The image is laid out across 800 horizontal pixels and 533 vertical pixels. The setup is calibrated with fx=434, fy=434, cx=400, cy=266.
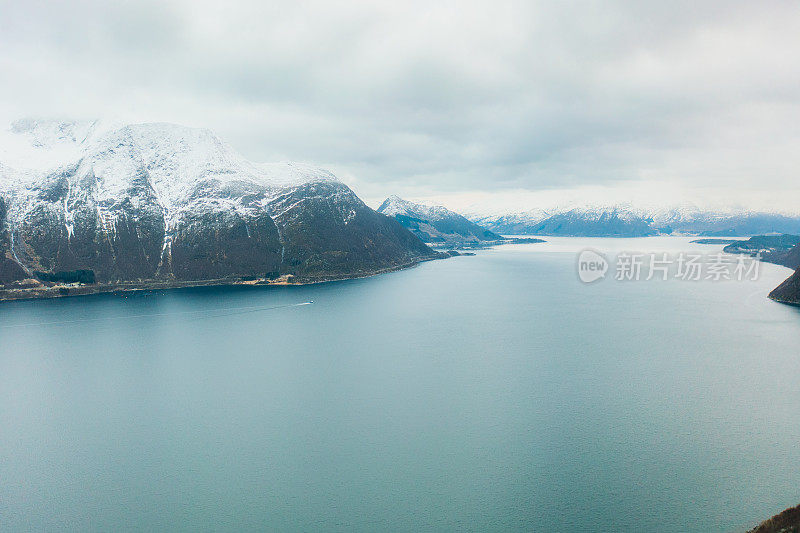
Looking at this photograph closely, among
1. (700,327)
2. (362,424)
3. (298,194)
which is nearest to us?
(362,424)

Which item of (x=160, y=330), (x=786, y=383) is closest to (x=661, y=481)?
(x=786, y=383)

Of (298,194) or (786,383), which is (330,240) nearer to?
(298,194)

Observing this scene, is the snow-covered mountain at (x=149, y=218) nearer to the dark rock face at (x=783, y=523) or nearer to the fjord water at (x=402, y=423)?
the fjord water at (x=402, y=423)

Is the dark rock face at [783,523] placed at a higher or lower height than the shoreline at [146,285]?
lower

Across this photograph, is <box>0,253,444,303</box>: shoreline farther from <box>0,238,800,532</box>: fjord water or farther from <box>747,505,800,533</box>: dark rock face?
<box>747,505,800,533</box>: dark rock face

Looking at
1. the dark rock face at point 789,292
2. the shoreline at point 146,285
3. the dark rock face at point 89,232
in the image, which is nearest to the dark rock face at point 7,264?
the dark rock face at point 89,232
